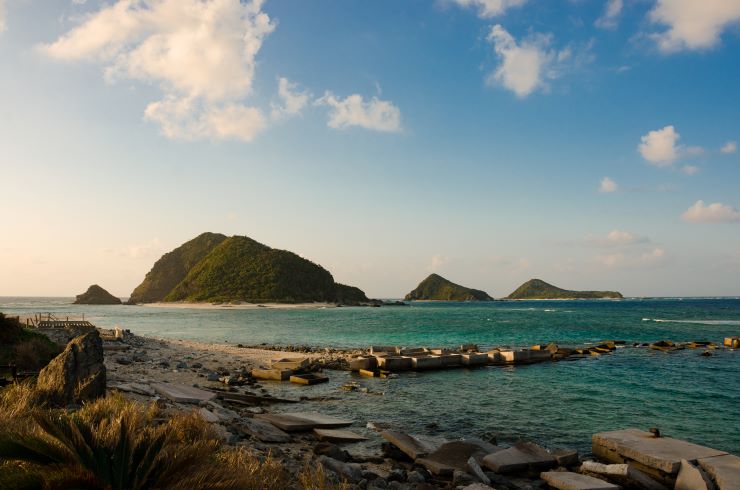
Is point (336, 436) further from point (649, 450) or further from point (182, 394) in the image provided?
point (649, 450)

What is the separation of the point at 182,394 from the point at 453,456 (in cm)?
858

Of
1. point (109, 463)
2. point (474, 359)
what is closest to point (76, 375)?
point (109, 463)

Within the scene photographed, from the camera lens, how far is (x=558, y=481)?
9.74 metres

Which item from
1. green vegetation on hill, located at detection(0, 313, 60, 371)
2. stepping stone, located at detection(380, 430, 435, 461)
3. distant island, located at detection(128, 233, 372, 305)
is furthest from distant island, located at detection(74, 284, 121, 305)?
stepping stone, located at detection(380, 430, 435, 461)

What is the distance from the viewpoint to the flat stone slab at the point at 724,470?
30.3 feet

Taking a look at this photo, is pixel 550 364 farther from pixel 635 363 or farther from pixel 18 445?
pixel 18 445

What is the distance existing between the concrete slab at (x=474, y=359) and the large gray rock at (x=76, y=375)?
20103 mm

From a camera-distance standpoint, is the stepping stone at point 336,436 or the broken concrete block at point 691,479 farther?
the stepping stone at point 336,436

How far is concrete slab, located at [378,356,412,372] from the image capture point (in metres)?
25.8

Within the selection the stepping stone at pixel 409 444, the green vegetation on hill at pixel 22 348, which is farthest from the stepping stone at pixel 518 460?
the green vegetation on hill at pixel 22 348

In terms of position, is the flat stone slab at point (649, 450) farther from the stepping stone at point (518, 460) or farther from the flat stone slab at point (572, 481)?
the flat stone slab at point (572, 481)

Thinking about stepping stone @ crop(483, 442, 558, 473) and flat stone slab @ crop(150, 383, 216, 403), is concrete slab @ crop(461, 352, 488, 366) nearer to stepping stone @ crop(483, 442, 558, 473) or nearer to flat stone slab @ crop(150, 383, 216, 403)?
flat stone slab @ crop(150, 383, 216, 403)

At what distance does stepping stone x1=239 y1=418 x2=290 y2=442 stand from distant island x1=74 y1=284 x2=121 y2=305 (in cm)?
20621

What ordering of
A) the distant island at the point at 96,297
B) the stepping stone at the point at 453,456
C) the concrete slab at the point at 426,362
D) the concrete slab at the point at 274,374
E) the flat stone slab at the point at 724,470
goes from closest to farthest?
the flat stone slab at the point at 724,470 → the stepping stone at the point at 453,456 → the concrete slab at the point at 274,374 → the concrete slab at the point at 426,362 → the distant island at the point at 96,297
